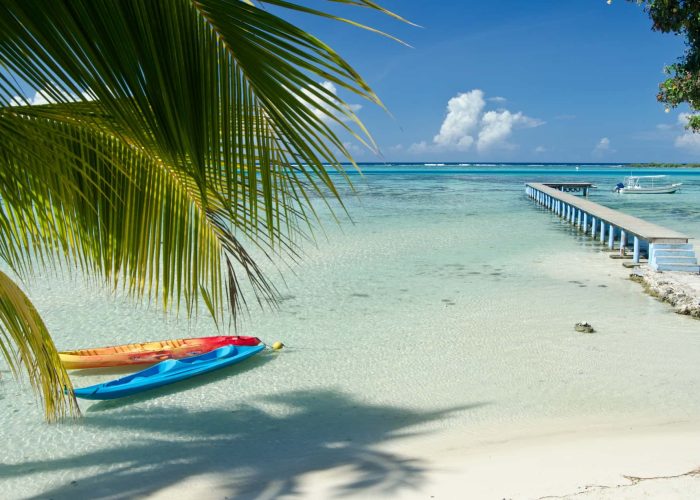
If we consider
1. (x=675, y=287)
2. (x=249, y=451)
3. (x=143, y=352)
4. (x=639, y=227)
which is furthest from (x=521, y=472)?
(x=639, y=227)

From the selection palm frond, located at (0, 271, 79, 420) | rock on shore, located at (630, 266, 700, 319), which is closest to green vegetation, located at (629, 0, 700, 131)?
rock on shore, located at (630, 266, 700, 319)

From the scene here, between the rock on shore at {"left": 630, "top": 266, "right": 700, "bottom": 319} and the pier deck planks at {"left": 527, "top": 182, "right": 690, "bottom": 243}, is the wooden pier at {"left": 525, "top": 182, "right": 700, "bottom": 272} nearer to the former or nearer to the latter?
the pier deck planks at {"left": 527, "top": 182, "right": 690, "bottom": 243}

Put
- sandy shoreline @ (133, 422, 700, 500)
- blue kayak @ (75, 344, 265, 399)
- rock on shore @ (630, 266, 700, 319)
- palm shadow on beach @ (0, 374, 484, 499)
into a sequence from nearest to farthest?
1. sandy shoreline @ (133, 422, 700, 500)
2. palm shadow on beach @ (0, 374, 484, 499)
3. blue kayak @ (75, 344, 265, 399)
4. rock on shore @ (630, 266, 700, 319)

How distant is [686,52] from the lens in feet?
21.6

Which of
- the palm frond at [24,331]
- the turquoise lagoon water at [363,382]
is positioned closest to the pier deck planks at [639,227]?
the turquoise lagoon water at [363,382]

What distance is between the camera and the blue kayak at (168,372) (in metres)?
5.37

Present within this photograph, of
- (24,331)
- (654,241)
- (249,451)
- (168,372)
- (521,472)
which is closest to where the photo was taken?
(24,331)

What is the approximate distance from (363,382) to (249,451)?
5.50 feet

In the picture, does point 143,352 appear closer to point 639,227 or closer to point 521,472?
point 521,472

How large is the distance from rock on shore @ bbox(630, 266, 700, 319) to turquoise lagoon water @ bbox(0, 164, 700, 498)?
0.72 ft

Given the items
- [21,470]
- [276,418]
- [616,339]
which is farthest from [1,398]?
[616,339]

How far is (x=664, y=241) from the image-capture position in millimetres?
10844

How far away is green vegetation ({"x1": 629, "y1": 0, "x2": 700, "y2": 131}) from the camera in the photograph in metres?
5.84

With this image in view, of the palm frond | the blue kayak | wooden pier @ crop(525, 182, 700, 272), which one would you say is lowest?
the blue kayak
